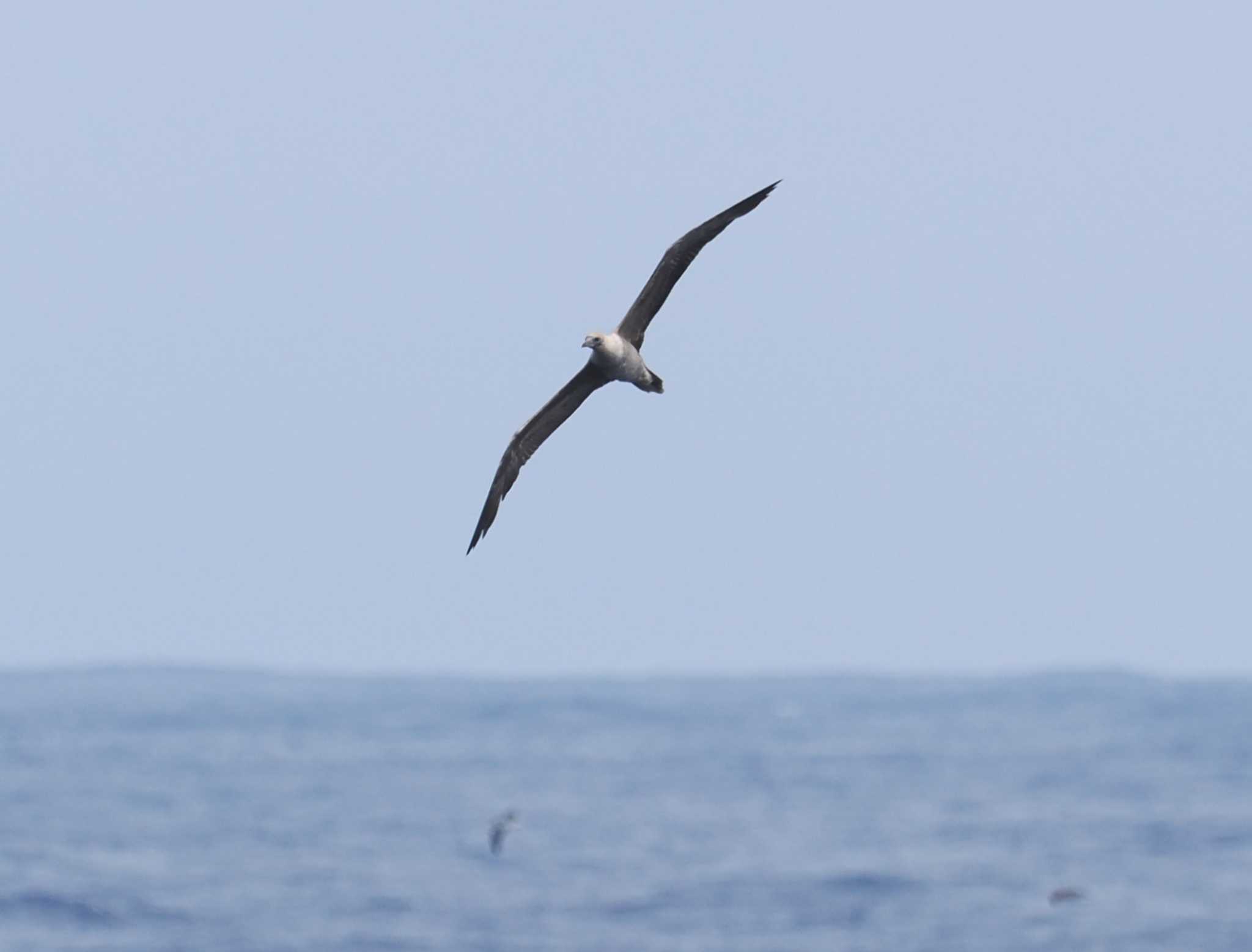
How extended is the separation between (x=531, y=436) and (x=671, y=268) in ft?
8.12

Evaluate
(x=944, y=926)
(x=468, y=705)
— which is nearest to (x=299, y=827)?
(x=944, y=926)

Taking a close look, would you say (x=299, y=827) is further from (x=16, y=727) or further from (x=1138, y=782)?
(x=16, y=727)

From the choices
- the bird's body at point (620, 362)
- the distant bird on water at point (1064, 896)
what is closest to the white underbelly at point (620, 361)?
the bird's body at point (620, 362)

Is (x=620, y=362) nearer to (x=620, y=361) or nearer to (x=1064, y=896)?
(x=620, y=361)

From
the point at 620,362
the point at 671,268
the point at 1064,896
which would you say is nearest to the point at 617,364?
the point at 620,362

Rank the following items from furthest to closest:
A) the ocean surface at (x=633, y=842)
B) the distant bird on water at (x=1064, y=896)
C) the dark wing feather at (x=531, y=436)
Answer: the ocean surface at (x=633, y=842), the distant bird on water at (x=1064, y=896), the dark wing feather at (x=531, y=436)

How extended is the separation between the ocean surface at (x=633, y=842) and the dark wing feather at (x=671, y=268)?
2958 cm

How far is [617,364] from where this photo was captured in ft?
63.9

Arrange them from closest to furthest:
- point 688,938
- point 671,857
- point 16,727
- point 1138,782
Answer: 1. point 688,938
2. point 671,857
3. point 1138,782
4. point 16,727

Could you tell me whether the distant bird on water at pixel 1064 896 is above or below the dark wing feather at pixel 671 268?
below

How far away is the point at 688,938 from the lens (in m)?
47.7

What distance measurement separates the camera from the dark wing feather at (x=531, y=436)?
20.5 m

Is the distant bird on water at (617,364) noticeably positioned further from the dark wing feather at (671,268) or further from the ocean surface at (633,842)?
the ocean surface at (633,842)

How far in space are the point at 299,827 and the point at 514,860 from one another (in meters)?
11.0
